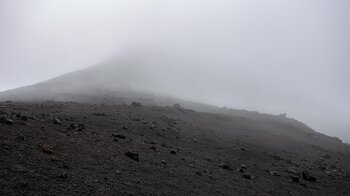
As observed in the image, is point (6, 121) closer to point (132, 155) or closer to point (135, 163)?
point (132, 155)

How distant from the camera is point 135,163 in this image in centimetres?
1459

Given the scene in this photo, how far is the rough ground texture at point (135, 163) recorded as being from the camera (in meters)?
11.1

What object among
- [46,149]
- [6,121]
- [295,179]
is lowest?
[295,179]

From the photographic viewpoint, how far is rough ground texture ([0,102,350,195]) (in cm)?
1106

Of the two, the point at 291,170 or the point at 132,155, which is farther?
the point at 291,170

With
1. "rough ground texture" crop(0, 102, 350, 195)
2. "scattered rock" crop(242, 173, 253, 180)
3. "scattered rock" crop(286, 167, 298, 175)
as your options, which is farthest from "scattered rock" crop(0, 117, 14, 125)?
"scattered rock" crop(286, 167, 298, 175)

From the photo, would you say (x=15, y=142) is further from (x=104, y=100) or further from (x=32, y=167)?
(x=104, y=100)

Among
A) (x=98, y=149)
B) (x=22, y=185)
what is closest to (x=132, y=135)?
(x=98, y=149)

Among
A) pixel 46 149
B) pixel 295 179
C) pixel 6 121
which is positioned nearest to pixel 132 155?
pixel 46 149

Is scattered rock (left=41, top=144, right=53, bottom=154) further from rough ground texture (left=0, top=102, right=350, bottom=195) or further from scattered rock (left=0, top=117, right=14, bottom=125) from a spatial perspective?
scattered rock (left=0, top=117, right=14, bottom=125)

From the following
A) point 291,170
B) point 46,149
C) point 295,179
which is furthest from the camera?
point 291,170

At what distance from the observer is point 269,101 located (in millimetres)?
119938

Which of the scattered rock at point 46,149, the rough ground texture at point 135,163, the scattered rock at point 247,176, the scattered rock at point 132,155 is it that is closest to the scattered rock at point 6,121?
the rough ground texture at point 135,163

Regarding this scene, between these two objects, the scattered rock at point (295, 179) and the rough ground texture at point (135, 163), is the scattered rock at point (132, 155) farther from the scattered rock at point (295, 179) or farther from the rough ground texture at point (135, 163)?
the scattered rock at point (295, 179)
